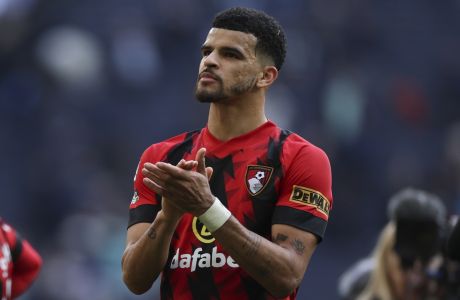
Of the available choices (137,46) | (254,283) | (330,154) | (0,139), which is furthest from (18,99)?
(254,283)

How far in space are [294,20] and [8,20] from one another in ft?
14.0

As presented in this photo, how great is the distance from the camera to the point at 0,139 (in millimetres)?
16203

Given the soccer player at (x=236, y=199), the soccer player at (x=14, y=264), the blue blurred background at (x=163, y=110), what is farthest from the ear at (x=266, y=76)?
Answer: the blue blurred background at (x=163, y=110)

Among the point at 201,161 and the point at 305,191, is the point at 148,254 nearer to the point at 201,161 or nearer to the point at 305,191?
the point at 201,161

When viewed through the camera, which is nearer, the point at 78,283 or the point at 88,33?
the point at 78,283

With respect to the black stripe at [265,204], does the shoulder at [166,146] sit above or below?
above

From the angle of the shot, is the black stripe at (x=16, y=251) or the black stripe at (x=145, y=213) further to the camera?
the black stripe at (x=16, y=251)

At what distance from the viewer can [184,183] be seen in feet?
15.5

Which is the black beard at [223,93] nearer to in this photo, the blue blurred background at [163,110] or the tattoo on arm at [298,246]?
the tattoo on arm at [298,246]

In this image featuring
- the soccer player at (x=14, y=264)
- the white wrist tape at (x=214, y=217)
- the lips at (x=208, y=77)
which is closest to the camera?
the white wrist tape at (x=214, y=217)

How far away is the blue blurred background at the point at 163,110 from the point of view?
14966 mm

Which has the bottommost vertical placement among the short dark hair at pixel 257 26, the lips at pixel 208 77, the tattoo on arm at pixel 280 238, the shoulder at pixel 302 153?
the tattoo on arm at pixel 280 238

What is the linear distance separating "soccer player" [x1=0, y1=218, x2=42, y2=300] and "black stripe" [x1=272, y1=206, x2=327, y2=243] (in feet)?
7.10

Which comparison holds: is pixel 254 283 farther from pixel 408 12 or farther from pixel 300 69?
pixel 408 12
